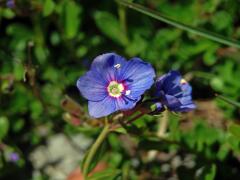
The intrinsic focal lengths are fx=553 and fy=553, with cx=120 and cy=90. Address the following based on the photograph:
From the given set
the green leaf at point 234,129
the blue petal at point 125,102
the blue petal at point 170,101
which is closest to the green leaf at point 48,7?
the blue petal at point 125,102

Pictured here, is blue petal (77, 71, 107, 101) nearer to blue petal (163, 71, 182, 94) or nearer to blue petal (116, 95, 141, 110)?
blue petal (116, 95, 141, 110)

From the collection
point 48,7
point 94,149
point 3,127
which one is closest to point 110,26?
point 48,7

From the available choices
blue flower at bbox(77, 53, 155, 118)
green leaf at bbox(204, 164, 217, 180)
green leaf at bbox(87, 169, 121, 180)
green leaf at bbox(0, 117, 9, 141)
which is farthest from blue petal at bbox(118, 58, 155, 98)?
green leaf at bbox(0, 117, 9, 141)

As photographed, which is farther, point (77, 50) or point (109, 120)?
point (77, 50)

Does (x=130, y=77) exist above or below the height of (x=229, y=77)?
above

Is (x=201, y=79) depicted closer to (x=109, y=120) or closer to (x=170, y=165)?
(x=170, y=165)

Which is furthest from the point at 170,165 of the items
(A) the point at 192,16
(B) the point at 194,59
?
(A) the point at 192,16
